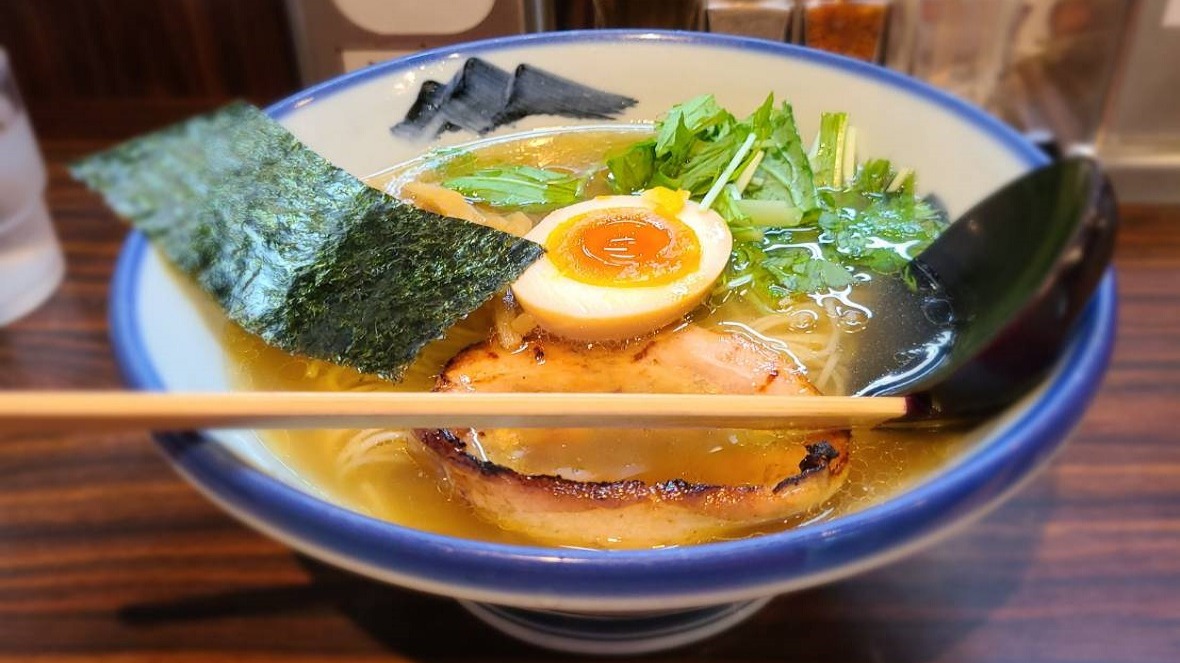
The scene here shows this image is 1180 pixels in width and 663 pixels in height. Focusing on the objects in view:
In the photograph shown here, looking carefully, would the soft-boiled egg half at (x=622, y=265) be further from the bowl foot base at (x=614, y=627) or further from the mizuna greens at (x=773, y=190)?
the bowl foot base at (x=614, y=627)

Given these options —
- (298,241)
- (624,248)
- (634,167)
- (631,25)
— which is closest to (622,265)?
(624,248)

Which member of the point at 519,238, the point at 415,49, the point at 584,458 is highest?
the point at 415,49

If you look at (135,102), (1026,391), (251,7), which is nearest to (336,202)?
(1026,391)

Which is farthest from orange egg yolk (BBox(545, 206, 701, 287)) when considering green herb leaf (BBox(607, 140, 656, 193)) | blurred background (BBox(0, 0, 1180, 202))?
blurred background (BBox(0, 0, 1180, 202))

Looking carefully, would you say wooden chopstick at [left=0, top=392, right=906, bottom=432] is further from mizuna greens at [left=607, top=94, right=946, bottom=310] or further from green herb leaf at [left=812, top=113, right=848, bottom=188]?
green herb leaf at [left=812, top=113, right=848, bottom=188]

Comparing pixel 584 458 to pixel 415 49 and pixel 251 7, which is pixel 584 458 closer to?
pixel 415 49

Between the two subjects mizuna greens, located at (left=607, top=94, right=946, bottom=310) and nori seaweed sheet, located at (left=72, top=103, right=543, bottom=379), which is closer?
nori seaweed sheet, located at (left=72, top=103, right=543, bottom=379)

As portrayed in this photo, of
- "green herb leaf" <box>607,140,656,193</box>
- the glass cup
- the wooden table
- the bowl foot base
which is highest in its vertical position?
"green herb leaf" <box>607,140,656,193</box>
